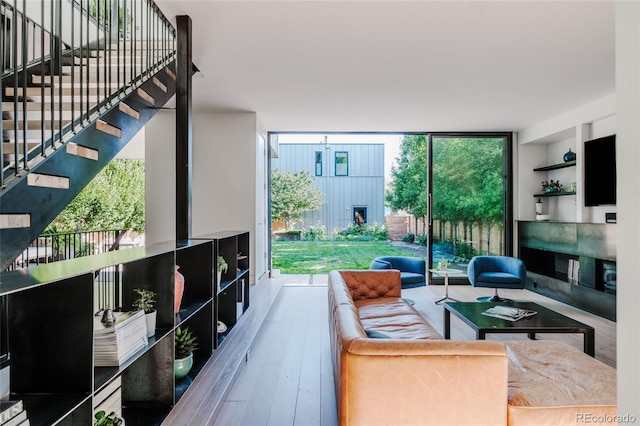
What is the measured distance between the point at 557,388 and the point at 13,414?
2318 millimetres

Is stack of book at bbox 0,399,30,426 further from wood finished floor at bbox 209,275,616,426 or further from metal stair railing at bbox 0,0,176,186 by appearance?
wood finished floor at bbox 209,275,616,426

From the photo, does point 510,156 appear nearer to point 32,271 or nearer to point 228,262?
point 228,262

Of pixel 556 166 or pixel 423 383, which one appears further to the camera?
pixel 556 166

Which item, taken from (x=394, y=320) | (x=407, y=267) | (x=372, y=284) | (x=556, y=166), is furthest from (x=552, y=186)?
(x=394, y=320)

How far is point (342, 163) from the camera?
8367 mm

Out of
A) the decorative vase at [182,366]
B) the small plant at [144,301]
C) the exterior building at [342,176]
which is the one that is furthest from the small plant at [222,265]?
the exterior building at [342,176]

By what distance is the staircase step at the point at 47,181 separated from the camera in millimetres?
1730

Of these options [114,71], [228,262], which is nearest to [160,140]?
[114,71]

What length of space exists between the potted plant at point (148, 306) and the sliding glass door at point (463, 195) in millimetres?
5614

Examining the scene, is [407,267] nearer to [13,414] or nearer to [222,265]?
[222,265]

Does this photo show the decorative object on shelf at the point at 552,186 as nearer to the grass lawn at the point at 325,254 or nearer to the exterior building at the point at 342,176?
the grass lawn at the point at 325,254

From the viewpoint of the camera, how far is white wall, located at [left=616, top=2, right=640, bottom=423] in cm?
57

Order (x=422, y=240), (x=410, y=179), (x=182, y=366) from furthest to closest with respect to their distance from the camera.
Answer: (x=410, y=179)
(x=422, y=240)
(x=182, y=366)

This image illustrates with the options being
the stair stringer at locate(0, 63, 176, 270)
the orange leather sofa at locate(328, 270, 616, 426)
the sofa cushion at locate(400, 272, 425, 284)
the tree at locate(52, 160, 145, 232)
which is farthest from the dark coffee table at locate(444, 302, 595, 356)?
the tree at locate(52, 160, 145, 232)
